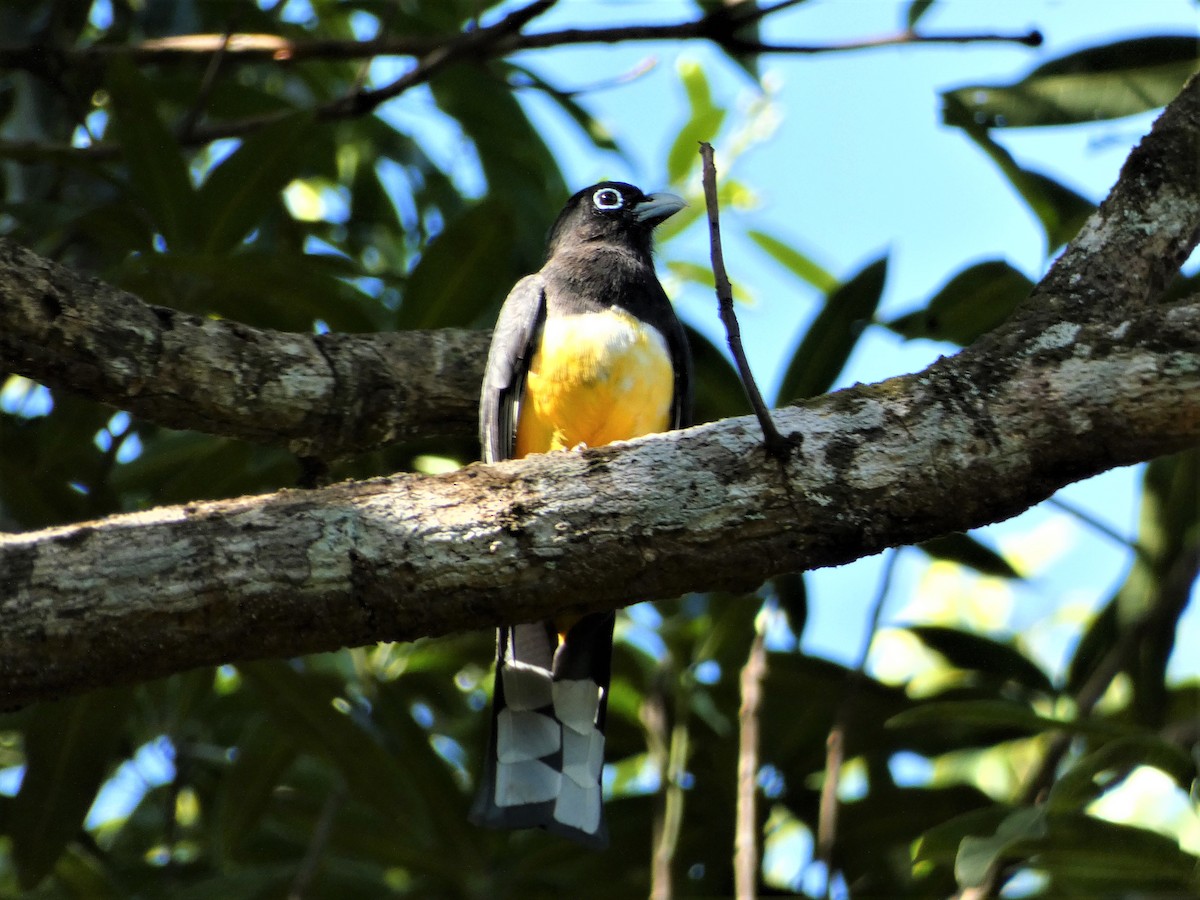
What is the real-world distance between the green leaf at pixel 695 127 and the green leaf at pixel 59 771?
10.8 feet

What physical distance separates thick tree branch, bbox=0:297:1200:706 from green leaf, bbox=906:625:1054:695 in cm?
197

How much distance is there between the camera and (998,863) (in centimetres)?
334

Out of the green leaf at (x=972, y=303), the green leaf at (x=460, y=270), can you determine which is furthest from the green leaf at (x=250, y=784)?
the green leaf at (x=972, y=303)

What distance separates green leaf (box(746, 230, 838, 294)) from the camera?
569 cm

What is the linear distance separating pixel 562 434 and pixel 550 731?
911 millimetres

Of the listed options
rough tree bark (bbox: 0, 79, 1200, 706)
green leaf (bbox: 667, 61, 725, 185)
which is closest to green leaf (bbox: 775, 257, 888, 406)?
rough tree bark (bbox: 0, 79, 1200, 706)

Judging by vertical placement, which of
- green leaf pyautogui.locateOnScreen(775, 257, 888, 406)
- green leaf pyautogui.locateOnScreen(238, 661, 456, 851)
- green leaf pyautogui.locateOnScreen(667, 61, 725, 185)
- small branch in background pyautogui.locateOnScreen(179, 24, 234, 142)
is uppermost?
green leaf pyautogui.locateOnScreen(667, 61, 725, 185)

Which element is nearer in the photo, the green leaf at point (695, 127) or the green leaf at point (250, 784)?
the green leaf at point (250, 784)

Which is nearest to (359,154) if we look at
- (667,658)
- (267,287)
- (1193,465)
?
(267,287)

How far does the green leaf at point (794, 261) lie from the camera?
5688 millimetres

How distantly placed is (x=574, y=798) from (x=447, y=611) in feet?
4.97

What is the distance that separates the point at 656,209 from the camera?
5.17m

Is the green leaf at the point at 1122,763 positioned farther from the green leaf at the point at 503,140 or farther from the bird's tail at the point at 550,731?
the green leaf at the point at 503,140

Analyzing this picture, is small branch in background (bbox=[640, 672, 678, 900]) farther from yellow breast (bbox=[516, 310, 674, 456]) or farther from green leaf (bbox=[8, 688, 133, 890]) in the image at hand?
green leaf (bbox=[8, 688, 133, 890])
